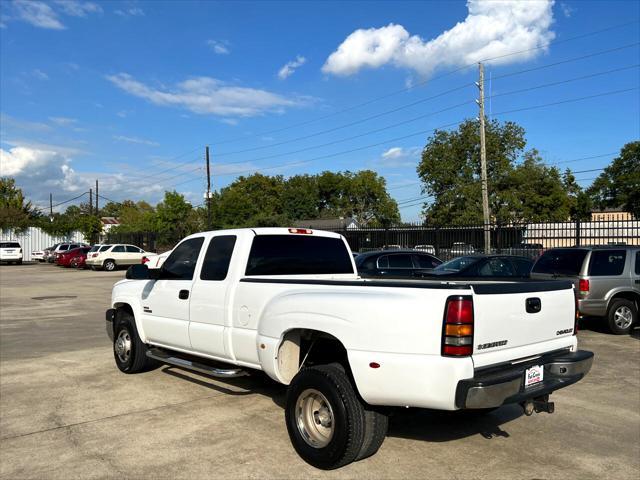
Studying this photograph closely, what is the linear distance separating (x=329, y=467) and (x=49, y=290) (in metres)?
20.2

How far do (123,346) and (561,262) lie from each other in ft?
27.1

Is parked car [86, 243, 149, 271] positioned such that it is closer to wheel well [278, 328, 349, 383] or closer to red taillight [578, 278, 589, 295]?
red taillight [578, 278, 589, 295]

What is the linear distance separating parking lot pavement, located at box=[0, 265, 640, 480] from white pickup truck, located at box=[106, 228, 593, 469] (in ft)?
1.52

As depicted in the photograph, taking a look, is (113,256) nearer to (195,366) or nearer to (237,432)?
(195,366)

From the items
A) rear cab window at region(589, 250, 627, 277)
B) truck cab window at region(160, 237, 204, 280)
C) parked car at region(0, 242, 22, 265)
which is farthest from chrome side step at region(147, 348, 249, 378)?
parked car at region(0, 242, 22, 265)

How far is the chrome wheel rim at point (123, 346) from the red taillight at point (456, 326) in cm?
505

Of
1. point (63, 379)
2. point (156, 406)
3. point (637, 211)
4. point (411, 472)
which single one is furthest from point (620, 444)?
point (637, 211)

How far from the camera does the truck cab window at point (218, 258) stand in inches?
225

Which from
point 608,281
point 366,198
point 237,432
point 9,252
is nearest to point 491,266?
point 608,281

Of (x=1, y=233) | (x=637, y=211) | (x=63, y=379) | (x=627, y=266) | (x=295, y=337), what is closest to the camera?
(x=295, y=337)

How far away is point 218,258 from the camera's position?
19.2ft

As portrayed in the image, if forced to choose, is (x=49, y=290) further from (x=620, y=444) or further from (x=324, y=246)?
(x=620, y=444)

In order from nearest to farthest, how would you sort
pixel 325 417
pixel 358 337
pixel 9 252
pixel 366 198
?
pixel 358 337 → pixel 325 417 → pixel 9 252 → pixel 366 198

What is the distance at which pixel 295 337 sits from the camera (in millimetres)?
4801
